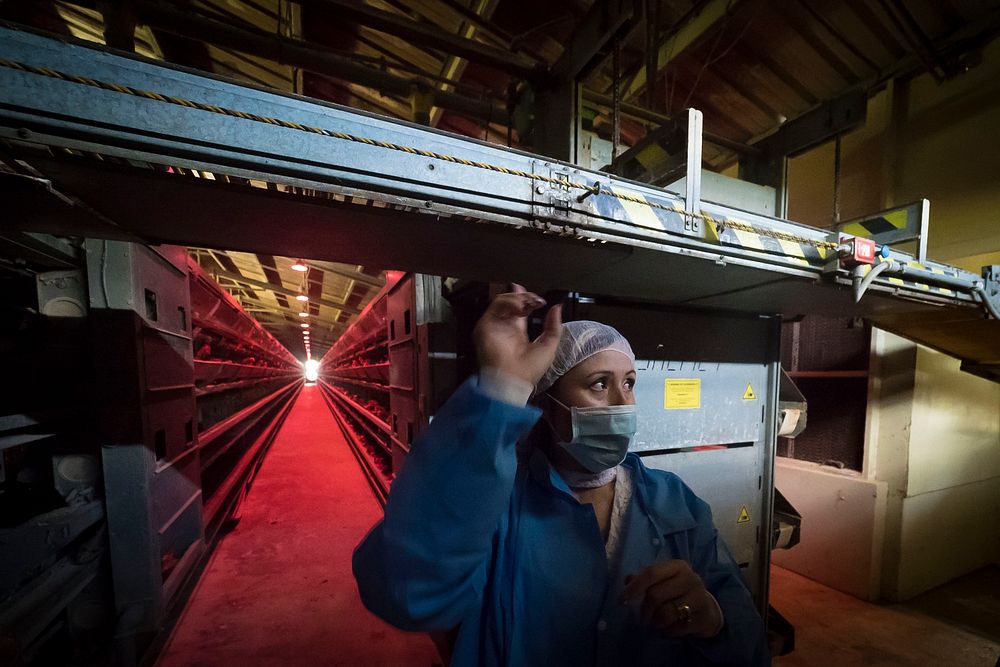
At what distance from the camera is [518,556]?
3.46 feet

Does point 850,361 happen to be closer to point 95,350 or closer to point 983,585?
point 983,585

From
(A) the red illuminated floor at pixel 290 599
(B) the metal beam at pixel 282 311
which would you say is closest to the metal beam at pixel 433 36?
(A) the red illuminated floor at pixel 290 599

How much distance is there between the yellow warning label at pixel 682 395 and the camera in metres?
2.04

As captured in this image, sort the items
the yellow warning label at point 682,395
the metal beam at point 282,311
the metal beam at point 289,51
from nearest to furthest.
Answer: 1. the metal beam at point 289,51
2. the yellow warning label at point 682,395
3. the metal beam at point 282,311

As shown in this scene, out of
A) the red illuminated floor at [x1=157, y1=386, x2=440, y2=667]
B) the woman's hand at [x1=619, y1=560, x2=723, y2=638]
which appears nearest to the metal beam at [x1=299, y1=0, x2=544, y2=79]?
the woman's hand at [x1=619, y1=560, x2=723, y2=638]

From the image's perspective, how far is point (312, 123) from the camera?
0.74 meters

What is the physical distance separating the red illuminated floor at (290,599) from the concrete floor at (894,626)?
291cm

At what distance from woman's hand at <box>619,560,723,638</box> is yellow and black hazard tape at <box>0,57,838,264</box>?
99 cm

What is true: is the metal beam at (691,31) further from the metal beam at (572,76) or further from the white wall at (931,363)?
the white wall at (931,363)

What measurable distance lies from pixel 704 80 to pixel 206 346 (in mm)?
5960

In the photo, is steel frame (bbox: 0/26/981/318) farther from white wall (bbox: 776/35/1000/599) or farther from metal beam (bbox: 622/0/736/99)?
white wall (bbox: 776/35/1000/599)

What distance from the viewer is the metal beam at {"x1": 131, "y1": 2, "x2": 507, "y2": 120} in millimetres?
1817

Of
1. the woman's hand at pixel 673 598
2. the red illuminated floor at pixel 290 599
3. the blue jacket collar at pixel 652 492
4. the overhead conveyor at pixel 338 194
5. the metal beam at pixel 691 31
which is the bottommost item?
the red illuminated floor at pixel 290 599

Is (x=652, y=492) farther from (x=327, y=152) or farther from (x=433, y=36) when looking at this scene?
(x=433, y=36)
